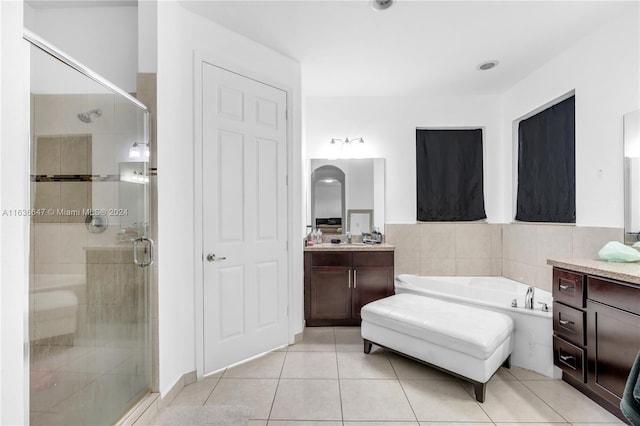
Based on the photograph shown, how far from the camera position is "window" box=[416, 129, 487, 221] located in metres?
3.82

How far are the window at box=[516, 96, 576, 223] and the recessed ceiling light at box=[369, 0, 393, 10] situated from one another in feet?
6.28

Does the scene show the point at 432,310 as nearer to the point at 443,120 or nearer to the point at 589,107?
the point at 589,107

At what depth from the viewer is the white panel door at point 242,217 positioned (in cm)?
237

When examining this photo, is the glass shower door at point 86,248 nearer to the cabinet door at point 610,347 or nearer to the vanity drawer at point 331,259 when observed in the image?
the vanity drawer at point 331,259

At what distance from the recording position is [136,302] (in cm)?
182

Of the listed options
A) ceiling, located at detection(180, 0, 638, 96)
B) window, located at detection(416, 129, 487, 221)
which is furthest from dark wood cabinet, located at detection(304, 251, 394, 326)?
ceiling, located at detection(180, 0, 638, 96)

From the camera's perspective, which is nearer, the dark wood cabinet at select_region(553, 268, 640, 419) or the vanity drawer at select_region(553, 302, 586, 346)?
the dark wood cabinet at select_region(553, 268, 640, 419)

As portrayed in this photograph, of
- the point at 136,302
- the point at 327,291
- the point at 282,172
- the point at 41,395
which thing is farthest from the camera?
the point at 327,291

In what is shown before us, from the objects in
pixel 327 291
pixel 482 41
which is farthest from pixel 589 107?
pixel 327 291

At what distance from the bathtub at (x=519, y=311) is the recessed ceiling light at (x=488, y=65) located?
7.27ft

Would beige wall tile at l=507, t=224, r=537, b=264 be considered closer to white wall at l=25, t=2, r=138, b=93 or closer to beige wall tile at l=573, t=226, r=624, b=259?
beige wall tile at l=573, t=226, r=624, b=259

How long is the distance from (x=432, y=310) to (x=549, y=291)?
1.35 metres

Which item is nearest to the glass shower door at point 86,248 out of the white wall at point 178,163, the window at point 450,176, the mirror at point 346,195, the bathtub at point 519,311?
the white wall at point 178,163

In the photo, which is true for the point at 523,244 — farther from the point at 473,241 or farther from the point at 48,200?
the point at 48,200
